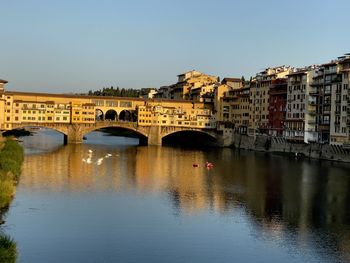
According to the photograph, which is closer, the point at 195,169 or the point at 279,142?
the point at 195,169

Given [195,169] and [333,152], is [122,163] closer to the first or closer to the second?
[195,169]

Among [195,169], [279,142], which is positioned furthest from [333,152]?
[195,169]

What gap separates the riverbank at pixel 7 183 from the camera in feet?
45.2

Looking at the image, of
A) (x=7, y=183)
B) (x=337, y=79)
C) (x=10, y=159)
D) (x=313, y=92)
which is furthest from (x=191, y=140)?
(x=7, y=183)

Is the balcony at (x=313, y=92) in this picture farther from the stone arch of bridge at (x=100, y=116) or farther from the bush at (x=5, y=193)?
the bush at (x=5, y=193)

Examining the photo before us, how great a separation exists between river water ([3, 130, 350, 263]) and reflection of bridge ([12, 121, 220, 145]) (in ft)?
75.7

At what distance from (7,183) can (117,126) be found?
41610 mm

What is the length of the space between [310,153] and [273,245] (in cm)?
3472

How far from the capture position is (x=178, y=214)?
80.1 feet

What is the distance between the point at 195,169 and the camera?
138 feet

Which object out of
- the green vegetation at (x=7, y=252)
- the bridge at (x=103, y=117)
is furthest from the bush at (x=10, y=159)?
the bridge at (x=103, y=117)

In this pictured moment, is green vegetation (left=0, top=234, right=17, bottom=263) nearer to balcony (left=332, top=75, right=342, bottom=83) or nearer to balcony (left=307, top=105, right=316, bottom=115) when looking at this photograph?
balcony (left=332, top=75, right=342, bottom=83)

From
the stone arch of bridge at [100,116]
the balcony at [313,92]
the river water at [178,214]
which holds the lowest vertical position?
the river water at [178,214]

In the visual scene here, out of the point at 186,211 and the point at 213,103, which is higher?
the point at 213,103
